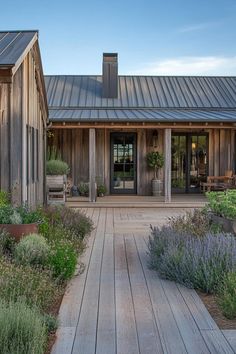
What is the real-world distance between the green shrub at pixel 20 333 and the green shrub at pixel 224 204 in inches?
184

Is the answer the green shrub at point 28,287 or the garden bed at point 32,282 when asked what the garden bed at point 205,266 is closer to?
the garden bed at point 32,282

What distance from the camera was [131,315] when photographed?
14.9ft

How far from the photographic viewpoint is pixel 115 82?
1927 centimetres

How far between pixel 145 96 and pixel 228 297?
50.4 ft

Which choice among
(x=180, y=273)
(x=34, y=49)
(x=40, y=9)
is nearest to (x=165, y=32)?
(x=40, y=9)

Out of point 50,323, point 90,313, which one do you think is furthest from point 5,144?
point 50,323

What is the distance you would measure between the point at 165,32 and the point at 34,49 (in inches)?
341

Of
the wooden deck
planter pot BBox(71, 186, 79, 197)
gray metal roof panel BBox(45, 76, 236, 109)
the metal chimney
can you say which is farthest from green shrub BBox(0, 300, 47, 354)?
the metal chimney

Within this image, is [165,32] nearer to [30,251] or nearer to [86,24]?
[86,24]

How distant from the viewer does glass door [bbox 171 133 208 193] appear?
57.9 ft

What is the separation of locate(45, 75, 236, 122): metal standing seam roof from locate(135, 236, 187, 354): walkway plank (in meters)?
10.5

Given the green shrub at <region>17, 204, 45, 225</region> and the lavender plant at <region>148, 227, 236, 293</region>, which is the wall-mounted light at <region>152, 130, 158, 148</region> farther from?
the lavender plant at <region>148, 227, 236, 293</region>

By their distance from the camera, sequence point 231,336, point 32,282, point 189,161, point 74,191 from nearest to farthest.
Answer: point 231,336
point 32,282
point 74,191
point 189,161

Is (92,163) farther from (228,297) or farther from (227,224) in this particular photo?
(228,297)
